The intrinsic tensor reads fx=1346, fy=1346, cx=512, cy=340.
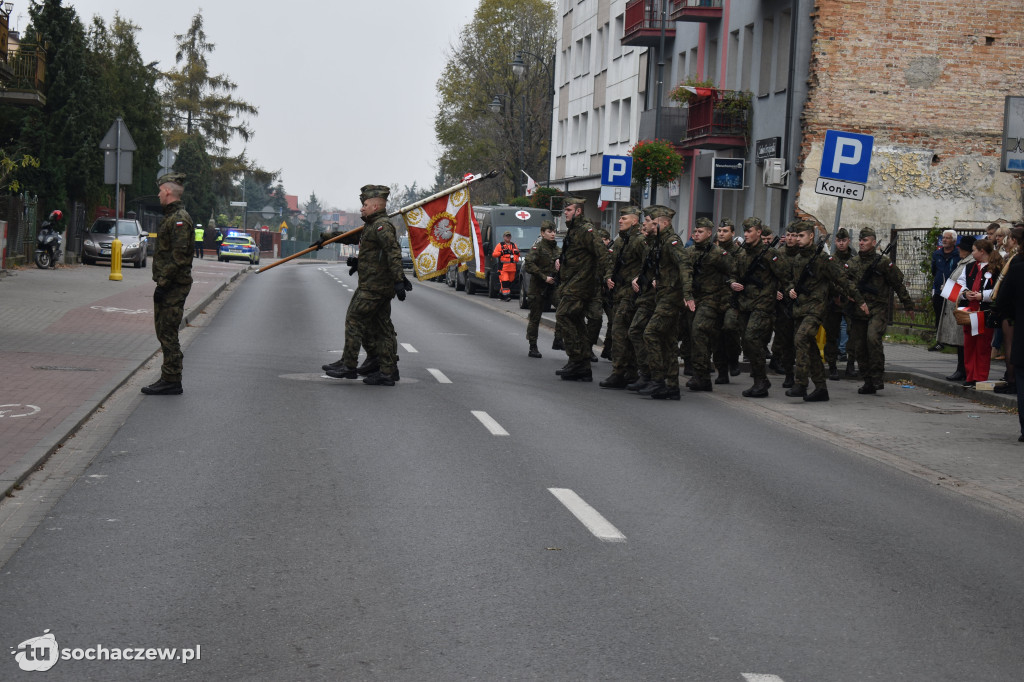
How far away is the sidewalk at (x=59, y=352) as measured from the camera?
9453 millimetres

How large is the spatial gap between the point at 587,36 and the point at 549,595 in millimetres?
54879

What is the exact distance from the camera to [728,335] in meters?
15.7

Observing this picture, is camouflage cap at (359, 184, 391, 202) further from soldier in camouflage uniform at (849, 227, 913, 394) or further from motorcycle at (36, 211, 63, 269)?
motorcycle at (36, 211, 63, 269)

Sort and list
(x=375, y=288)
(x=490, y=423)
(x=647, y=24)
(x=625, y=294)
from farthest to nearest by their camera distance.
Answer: (x=647, y=24)
(x=625, y=294)
(x=375, y=288)
(x=490, y=423)

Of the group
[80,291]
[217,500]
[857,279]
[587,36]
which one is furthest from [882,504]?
[587,36]

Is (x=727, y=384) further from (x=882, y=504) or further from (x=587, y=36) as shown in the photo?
(x=587, y=36)

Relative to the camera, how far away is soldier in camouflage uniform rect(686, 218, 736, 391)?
14.7 metres

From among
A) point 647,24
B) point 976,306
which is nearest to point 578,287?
point 976,306

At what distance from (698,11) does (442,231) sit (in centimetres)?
2450

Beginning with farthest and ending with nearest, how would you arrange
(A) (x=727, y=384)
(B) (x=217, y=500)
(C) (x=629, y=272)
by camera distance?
(A) (x=727, y=384) → (C) (x=629, y=272) → (B) (x=217, y=500)

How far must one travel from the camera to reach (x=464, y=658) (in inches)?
189

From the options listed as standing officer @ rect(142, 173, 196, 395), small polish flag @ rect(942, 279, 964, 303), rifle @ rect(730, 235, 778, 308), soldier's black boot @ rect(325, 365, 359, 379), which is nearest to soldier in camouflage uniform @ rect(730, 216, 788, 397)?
rifle @ rect(730, 235, 778, 308)

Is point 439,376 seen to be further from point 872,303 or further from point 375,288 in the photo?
point 872,303

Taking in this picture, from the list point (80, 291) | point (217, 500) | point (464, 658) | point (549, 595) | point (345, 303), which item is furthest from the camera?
point (345, 303)
